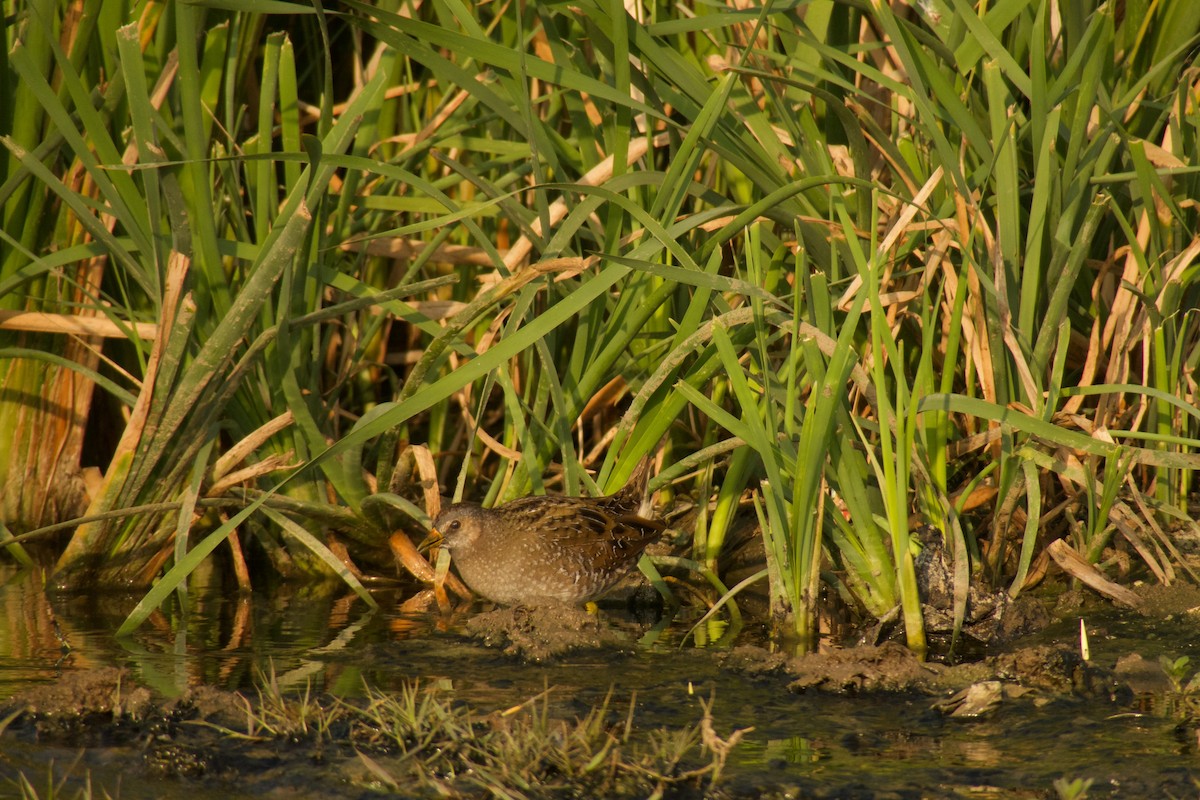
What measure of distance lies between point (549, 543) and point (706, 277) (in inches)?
43.2

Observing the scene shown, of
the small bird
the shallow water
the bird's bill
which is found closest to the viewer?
the shallow water

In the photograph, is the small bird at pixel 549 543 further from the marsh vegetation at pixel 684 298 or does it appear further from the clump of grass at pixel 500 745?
the clump of grass at pixel 500 745

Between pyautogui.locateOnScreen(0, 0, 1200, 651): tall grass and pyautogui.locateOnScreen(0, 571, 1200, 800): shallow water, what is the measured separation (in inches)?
10.3

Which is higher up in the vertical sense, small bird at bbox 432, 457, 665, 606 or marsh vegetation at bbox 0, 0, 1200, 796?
marsh vegetation at bbox 0, 0, 1200, 796

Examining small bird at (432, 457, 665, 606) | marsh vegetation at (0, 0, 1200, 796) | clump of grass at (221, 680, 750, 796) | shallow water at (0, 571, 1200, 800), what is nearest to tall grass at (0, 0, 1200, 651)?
marsh vegetation at (0, 0, 1200, 796)

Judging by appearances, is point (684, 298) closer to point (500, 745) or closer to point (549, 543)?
point (549, 543)

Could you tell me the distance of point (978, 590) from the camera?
4.13 m

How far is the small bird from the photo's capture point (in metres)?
4.46

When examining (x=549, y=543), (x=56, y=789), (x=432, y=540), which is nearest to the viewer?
(x=56, y=789)

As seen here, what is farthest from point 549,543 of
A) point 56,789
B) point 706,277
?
point 56,789

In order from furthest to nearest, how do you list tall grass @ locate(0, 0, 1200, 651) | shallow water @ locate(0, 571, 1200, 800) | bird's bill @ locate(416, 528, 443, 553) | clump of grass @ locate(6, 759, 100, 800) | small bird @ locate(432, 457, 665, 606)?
bird's bill @ locate(416, 528, 443, 553) → small bird @ locate(432, 457, 665, 606) → tall grass @ locate(0, 0, 1200, 651) → shallow water @ locate(0, 571, 1200, 800) → clump of grass @ locate(6, 759, 100, 800)

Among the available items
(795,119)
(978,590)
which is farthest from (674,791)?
(795,119)

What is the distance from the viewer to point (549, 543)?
452 cm

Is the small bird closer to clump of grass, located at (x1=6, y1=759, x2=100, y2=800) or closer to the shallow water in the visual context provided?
the shallow water
